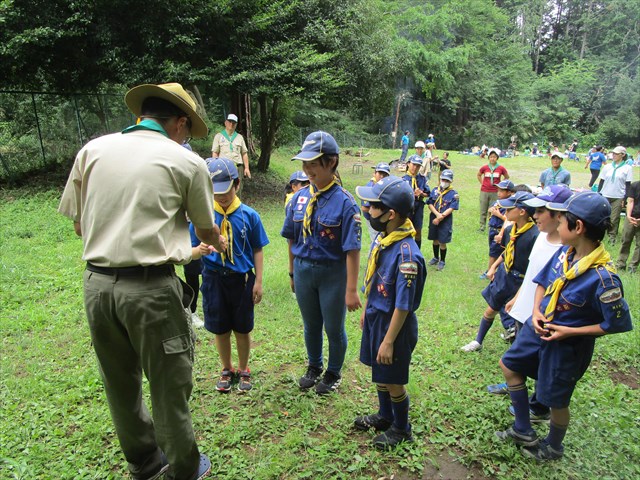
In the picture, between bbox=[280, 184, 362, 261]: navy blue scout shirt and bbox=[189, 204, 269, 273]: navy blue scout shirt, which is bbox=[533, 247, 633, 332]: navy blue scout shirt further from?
bbox=[189, 204, 269, 273]: navy blue scout shirt

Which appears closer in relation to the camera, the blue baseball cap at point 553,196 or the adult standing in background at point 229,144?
the blue baseball cap at point 553,196

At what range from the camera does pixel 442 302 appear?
6070 millimetres

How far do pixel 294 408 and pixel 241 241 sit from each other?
1473mm

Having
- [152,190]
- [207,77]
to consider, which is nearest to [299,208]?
[152,190]

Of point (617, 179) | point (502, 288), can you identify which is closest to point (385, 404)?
point (502, 288)

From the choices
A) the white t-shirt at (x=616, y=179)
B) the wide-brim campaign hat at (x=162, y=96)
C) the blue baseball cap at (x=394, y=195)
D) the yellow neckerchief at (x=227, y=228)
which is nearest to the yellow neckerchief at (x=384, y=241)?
the blue baseball cap at (x=394, y=195)

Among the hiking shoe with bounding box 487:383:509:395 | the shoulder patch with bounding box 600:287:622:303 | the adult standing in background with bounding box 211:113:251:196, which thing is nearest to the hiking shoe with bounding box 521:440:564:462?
the hiking shoe with bounding box 487:383:509:395

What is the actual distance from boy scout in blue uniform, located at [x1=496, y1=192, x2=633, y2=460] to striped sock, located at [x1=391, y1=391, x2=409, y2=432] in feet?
2.66

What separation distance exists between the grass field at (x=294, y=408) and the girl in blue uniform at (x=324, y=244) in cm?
55

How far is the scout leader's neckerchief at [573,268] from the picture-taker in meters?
→ 2.72

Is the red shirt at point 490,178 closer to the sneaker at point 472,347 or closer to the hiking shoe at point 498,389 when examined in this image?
the sneaker at point 472,347

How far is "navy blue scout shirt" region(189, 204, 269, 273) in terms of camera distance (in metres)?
3.45

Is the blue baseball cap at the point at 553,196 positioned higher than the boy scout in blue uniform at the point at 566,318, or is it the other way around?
the blue baseball cap at the point at 553,196

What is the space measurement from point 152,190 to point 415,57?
33717 mm
